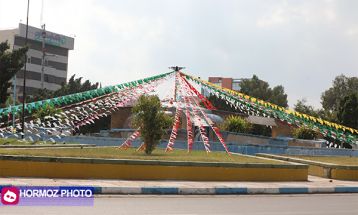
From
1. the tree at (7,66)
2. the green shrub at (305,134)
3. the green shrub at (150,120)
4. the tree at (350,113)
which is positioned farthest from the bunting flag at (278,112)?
the tree at (350,113)

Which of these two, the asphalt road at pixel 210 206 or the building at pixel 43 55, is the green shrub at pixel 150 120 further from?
the building at pixel 43 55

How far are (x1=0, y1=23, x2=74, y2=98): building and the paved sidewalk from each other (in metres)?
67.8

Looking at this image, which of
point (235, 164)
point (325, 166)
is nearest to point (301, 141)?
point (325, 166)

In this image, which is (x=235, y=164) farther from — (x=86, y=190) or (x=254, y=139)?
(x=254, y=139)

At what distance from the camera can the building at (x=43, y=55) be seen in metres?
81.7

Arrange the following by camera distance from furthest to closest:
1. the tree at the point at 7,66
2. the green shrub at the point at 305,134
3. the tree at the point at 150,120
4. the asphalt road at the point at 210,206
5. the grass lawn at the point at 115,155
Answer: the green shrub at the point at 305,134
the tree at the point at 7,66
the tree at the point at 150,120
the grass lawn at the point at 115,155
the asphalt road at the point at 210,206

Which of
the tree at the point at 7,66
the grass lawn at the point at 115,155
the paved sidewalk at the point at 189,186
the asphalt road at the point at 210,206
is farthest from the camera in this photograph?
the tree at the point at 7,66

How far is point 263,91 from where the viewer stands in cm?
8300

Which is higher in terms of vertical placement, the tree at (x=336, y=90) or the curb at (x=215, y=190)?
the tree at (x=336, y=90)

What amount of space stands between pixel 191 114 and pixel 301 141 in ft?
40.2

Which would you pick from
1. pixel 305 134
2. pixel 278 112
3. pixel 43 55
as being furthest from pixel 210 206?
pixel 43 55

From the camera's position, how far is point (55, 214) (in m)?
8.95

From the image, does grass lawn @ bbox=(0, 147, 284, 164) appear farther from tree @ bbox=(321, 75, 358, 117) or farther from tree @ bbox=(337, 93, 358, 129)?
tree @ bbox=(321, 75, 358, 117)

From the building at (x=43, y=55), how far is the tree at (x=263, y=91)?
107ft
